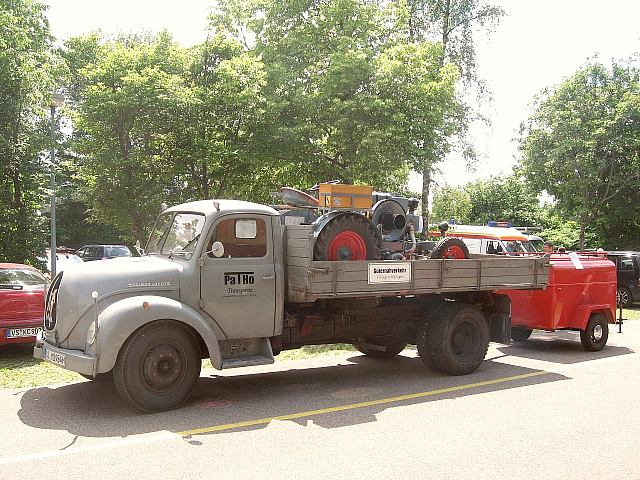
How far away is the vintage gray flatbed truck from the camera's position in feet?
21.8

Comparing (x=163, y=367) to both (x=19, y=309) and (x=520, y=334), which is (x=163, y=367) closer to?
(x=19, y=309)

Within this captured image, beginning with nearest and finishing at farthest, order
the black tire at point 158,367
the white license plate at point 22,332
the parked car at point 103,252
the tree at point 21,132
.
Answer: the black tire at point 158,367 < the white license plate at point 22,332 < the tree at point 21,132 < the parked car at point 103,252

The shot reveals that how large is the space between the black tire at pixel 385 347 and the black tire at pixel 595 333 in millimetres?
3436

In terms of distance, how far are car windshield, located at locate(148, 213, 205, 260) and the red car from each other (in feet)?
8.69

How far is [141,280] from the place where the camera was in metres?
6.94

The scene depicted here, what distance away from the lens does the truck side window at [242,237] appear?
24.2 feet

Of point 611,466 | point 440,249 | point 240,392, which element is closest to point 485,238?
point 440,249

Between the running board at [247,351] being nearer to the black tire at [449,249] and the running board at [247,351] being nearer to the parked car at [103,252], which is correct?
the black tire at [449,249]

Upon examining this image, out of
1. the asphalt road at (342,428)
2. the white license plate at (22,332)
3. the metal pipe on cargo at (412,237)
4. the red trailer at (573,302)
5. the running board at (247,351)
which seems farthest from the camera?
the red trailer at (573,302)

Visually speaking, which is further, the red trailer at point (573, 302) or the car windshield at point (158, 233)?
the red trailer at point (573, 302)

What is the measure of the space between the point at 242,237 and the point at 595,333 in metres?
7.06

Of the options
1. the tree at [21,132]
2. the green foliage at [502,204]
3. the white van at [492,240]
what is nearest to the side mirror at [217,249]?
the tree at [21,132]

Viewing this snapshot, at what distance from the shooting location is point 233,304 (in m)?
7.31

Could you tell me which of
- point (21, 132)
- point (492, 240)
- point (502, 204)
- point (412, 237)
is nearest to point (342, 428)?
point (412, 237)
